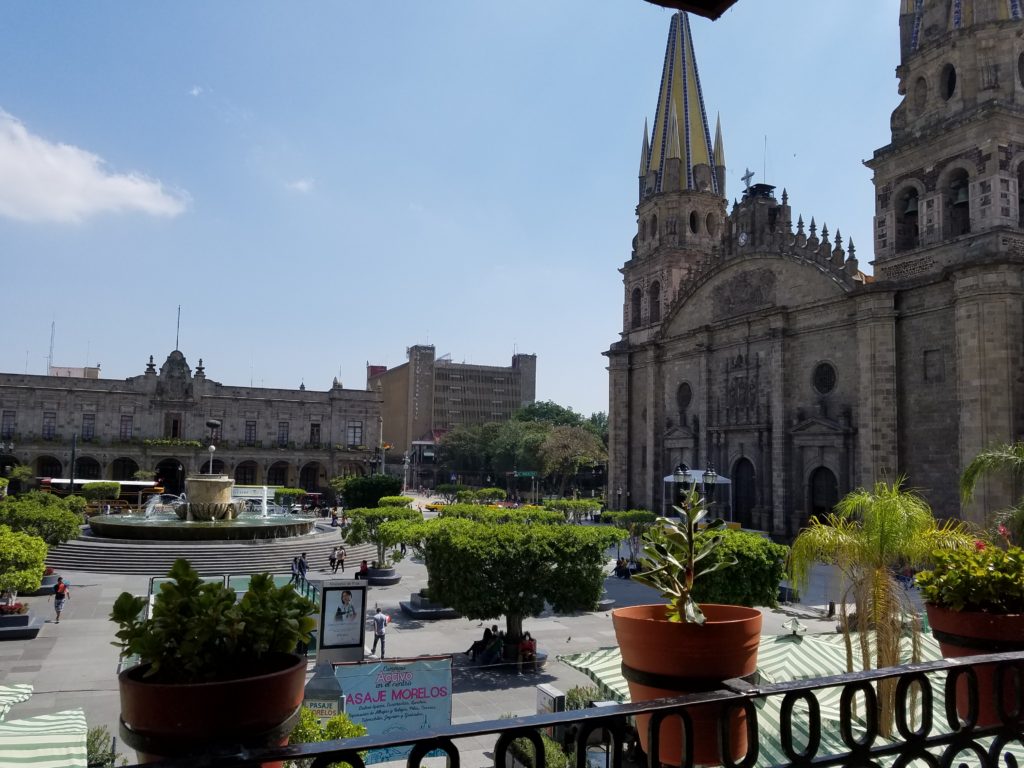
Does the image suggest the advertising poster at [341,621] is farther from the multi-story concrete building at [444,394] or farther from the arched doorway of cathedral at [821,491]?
the multi-story concrete building at [444,394]

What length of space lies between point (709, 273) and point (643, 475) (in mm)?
13260

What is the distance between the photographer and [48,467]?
214 ft

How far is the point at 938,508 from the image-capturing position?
2972 cm

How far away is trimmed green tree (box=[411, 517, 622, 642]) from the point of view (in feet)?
59.1

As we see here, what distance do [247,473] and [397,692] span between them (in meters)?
64.4

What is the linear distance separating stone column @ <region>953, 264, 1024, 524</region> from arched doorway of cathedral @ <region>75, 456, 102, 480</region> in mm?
63585

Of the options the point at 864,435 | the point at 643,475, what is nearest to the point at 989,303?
the point at 864,435

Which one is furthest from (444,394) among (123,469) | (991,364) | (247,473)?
(991,364)

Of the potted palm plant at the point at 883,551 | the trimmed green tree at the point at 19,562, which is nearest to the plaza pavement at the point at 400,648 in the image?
the trimmed green tree at the point at 19,562

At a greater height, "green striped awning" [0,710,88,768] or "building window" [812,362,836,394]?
"building window" [812,362,836,394]

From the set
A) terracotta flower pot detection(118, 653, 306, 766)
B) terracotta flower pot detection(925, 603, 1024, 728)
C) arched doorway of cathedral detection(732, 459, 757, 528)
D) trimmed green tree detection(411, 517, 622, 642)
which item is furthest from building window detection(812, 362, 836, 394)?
terracotta flower pot detection(118, 653, 306, 766)

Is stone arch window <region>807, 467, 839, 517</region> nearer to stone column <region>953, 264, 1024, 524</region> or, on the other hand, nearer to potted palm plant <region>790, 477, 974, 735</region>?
stone column <region>953, 264, 1024, 524</region>

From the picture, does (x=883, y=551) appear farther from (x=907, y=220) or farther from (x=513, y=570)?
(x=907, y=220)

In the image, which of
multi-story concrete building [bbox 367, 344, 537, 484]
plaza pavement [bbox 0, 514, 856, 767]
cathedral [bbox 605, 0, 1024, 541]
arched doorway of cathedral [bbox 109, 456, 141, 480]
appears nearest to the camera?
plaza pavement [bbox 0, 514, 856, 767]
